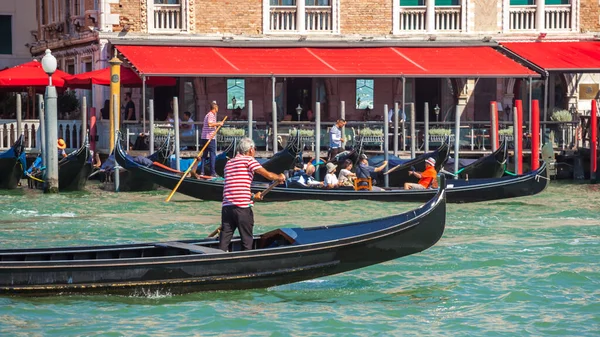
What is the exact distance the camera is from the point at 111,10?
22.1 m

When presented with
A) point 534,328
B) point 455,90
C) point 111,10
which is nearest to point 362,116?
point 455,90

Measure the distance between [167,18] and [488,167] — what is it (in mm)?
6791

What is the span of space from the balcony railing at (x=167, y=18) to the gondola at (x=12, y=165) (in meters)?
3.92

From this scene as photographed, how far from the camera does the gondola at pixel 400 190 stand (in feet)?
56.1

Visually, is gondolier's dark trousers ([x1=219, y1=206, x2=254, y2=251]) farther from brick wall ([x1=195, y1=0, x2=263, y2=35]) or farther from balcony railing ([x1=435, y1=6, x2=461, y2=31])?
balcony railing ([x1=435, y1=6, x2=461, y2=31])

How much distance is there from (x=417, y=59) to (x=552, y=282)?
1133cm

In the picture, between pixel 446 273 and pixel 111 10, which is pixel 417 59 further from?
pixel 446 273

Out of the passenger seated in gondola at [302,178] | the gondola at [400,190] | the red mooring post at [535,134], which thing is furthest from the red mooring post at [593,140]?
the passenger seated in gondola at [302,178]

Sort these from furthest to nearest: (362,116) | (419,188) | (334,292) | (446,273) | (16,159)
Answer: (362,116)
(16,159)
(419,188)
(446,273)
(334,292)

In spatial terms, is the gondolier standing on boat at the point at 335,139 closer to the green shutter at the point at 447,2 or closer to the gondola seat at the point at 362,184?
the gondola seat at the point at 362,184

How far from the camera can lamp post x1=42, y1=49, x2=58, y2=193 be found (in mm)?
18219

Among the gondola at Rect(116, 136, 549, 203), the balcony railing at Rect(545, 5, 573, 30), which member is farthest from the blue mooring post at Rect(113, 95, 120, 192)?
the balcony railing at Rect(545, 5, 573, 30)

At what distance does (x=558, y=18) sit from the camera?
23.3m

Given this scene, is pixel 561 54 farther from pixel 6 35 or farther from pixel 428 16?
pixel 6 35
